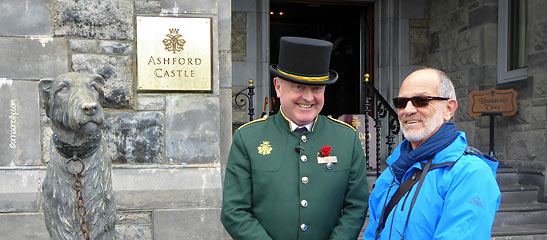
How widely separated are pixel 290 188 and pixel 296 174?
0.25 ft

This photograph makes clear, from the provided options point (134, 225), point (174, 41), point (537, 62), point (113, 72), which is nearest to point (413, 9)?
point (537, 62)

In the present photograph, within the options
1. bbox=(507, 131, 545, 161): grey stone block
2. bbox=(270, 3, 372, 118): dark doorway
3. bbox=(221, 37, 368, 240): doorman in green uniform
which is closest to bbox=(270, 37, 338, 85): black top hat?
bbox=(221, 37, 368, 240): doorman in green uniform

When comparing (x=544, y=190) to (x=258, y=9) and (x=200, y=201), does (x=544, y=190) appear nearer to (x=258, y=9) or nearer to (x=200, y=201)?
(x=200, y=201)

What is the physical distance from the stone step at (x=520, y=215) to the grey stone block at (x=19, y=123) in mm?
4574

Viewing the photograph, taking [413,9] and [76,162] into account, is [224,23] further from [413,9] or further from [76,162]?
[413,9]

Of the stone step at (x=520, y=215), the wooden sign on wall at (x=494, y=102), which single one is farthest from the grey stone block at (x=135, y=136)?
the wooden sign on wall at (x=494, y=102)

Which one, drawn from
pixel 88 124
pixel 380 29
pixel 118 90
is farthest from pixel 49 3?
pixel 380 29

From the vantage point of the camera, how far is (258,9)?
7820 millimetres

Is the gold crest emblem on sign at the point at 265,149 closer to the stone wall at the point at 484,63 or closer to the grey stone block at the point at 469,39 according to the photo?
the stone wall at the point at 484,63

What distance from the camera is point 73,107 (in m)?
1.83

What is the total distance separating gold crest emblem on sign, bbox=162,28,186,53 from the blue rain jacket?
2486 mm

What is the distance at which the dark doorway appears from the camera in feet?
29.8

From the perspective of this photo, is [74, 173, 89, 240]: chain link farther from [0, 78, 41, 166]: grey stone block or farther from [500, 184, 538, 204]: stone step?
[500, 184, 538, 204]: stone step

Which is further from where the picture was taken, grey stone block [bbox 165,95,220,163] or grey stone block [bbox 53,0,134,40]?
grey stone block [bbox 165,95,220,163]
